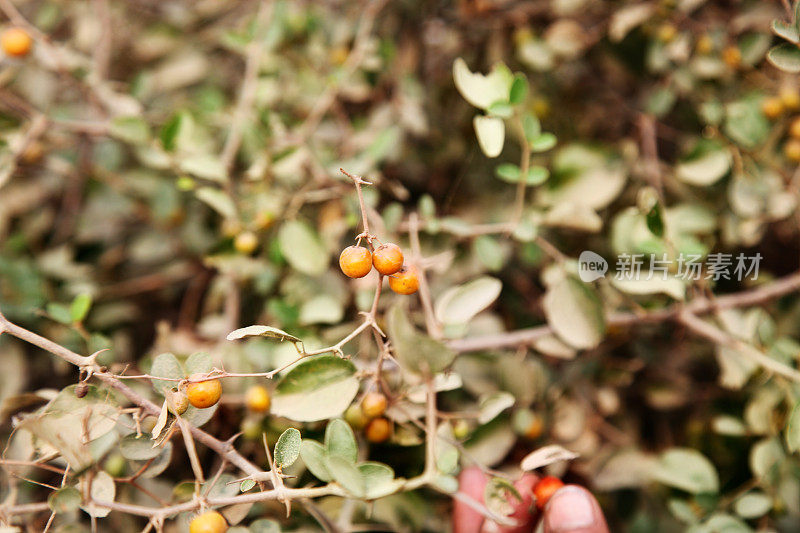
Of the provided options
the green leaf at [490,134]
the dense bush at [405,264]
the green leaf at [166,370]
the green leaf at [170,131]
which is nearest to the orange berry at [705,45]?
the dense bush at [405,264]

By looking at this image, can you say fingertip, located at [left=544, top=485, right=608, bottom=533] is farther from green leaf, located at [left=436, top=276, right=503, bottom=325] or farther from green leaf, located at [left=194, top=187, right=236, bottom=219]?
green leaf, located at [left=194, top=187, right=236, bottom=219]

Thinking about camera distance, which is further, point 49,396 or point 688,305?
point 688,305

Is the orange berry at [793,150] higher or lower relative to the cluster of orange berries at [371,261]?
lower

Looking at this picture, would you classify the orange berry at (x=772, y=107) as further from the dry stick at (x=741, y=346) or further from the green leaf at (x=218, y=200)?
the green leaf at (x=218, y=200)

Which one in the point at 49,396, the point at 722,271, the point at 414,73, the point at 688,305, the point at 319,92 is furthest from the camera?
the point at 414,73

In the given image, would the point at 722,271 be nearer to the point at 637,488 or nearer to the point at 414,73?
the point at 637,488

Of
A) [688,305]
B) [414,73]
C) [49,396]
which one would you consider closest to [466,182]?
[414,73]

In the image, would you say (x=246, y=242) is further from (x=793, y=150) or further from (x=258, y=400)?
(x=793, y=150)
